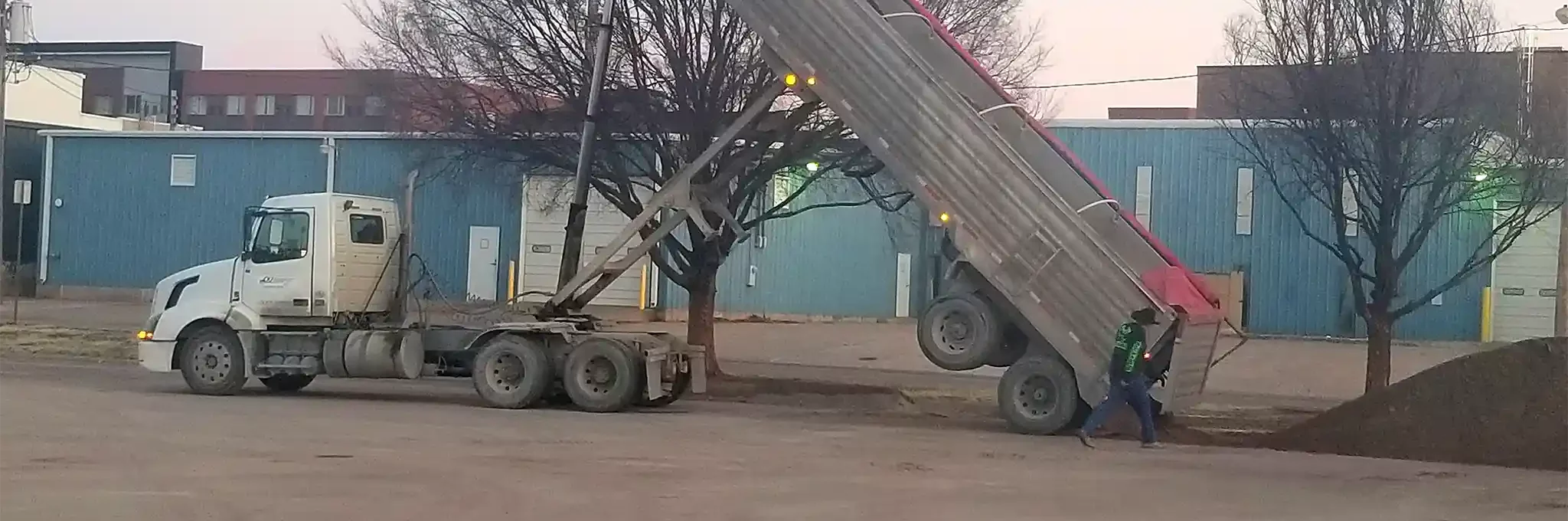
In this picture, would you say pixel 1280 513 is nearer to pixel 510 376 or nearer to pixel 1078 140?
pixel 510 376

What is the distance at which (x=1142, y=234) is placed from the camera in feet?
52.3

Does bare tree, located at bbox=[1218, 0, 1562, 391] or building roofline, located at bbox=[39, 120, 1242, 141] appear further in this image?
building roofline, located at bbox=[39, 120, 1242, 141]

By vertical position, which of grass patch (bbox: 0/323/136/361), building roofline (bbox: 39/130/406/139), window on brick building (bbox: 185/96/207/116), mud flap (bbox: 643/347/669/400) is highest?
window on brick building (bbox: 185/96/207/116)

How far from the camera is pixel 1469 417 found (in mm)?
15188

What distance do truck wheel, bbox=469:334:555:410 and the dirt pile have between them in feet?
26.6

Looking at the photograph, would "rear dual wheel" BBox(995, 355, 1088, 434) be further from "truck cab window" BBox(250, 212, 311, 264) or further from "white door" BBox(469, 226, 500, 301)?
"white door" BBox(469, 226, 500, 301)

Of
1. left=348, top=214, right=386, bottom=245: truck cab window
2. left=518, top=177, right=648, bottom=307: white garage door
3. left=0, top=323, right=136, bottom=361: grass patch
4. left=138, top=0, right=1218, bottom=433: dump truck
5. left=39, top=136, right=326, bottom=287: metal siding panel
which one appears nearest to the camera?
left=138, top=0, right=1218, bottom=433: dump truck

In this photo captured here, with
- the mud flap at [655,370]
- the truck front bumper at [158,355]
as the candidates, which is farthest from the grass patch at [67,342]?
the mud flap at [655,370]

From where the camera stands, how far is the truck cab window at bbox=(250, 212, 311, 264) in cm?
1870

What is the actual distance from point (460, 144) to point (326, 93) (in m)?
74.3

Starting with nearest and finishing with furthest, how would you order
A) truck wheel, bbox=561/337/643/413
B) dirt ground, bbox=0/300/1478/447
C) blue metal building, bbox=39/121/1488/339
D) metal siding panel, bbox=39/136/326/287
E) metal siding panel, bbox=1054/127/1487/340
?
truck wheel, bbox=561/337/643/413 < dirt ground, bbox=0/300/1478/447 < metal siding panel, bbox=1054/127/1487/340 < blue metal building, bbox=39/121/1488/339 < metal siding panel, bbox=39/136/326/287

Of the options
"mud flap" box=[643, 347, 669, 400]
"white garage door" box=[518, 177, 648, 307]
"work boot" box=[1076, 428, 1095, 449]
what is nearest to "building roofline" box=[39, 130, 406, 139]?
"white garage door" box=[518, 177, 648, 307]

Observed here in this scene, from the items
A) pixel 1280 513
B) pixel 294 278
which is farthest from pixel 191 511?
pixel 294 278

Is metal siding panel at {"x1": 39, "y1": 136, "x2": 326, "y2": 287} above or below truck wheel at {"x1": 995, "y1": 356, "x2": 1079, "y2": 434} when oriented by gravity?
above
